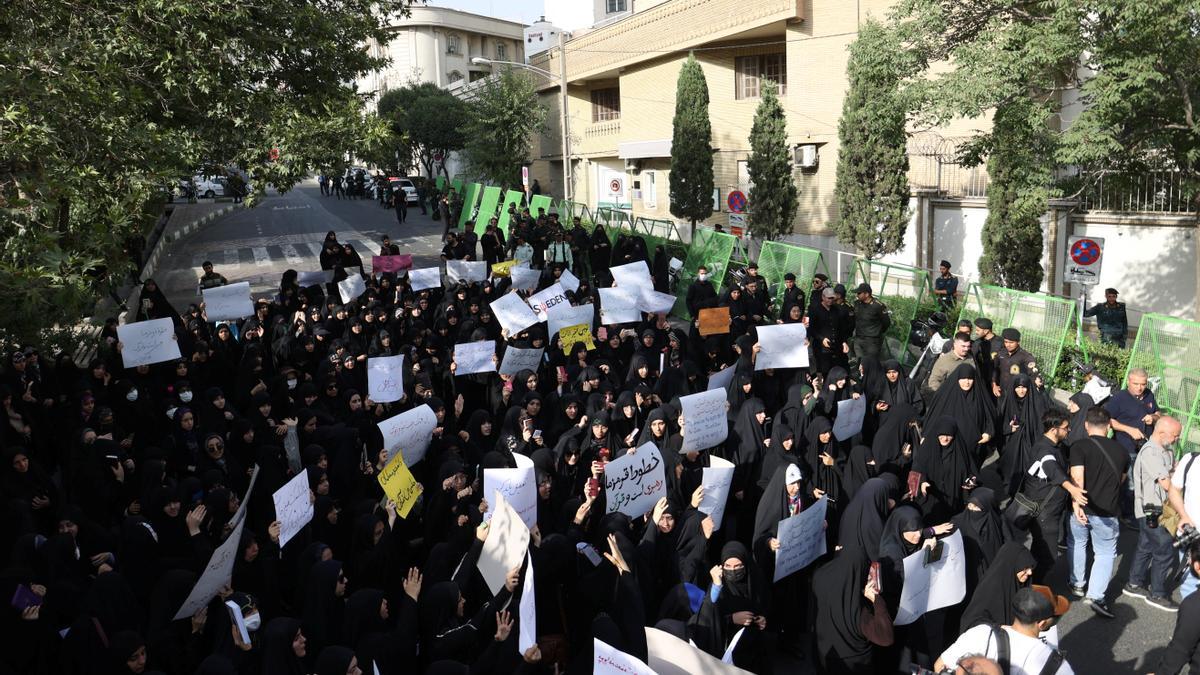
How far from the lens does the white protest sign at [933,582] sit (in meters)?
5.75

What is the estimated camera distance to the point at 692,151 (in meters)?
26.2

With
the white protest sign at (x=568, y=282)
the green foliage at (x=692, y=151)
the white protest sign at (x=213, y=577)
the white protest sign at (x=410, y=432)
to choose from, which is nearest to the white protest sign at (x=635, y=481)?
the white protest sign at (x=410, y=432)

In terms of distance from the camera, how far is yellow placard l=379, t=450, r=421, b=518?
21.9 feet

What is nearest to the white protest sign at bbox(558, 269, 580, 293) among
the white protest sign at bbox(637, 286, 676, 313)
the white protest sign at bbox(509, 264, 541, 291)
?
the white protest sign at bbox(509, 264, 541, 291)

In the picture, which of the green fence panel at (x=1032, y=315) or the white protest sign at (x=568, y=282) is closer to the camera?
the green fence panel at (x=1032, y=315)

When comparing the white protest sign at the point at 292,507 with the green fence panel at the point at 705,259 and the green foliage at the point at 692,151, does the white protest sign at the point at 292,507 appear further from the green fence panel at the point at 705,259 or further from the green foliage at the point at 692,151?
the green foliage at the point at 692,151

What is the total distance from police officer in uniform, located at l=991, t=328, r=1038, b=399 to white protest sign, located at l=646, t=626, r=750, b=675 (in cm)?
571

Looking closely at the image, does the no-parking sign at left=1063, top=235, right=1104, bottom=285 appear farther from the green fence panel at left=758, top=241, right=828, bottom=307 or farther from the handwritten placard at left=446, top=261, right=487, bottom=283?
the handwritten placard at left=446, top=261, right=487, bottom=283

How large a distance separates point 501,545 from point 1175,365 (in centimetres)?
781

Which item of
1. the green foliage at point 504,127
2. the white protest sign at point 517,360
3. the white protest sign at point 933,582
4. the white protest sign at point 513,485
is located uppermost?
the green foliage at point 504,127

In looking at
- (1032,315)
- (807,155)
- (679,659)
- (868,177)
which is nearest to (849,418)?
(679,659)

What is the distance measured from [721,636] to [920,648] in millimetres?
1566

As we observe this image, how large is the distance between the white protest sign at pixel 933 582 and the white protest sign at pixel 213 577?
3.97m

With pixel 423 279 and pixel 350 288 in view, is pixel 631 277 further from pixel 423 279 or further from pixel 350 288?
pixel 350 288
